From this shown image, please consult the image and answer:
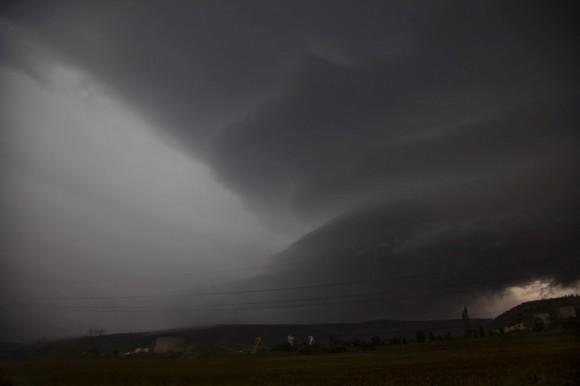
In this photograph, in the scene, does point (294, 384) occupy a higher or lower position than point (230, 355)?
lower

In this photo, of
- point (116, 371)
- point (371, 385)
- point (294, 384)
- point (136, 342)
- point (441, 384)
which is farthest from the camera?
point (136, 342)

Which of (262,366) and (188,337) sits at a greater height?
(188,337)

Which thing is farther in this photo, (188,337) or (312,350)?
(312,350)

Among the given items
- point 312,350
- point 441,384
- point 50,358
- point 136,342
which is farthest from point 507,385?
point 312,350

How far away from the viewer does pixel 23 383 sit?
4344cm

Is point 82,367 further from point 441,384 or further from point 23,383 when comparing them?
point 441,384

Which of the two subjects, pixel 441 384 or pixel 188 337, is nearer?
pixel 188 337

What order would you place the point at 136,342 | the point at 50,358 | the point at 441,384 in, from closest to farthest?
the point at 50,358 → the point at 441,384 → the point at 136,342

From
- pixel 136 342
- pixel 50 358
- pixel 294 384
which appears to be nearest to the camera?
pixel 50 358

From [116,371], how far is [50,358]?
50.8ft

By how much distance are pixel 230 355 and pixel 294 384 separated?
21848mm

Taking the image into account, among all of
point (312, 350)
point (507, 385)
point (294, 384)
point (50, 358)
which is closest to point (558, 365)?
point (507, 385)

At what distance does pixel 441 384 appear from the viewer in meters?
47.2

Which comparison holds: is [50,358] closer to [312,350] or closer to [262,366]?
[262,366]
